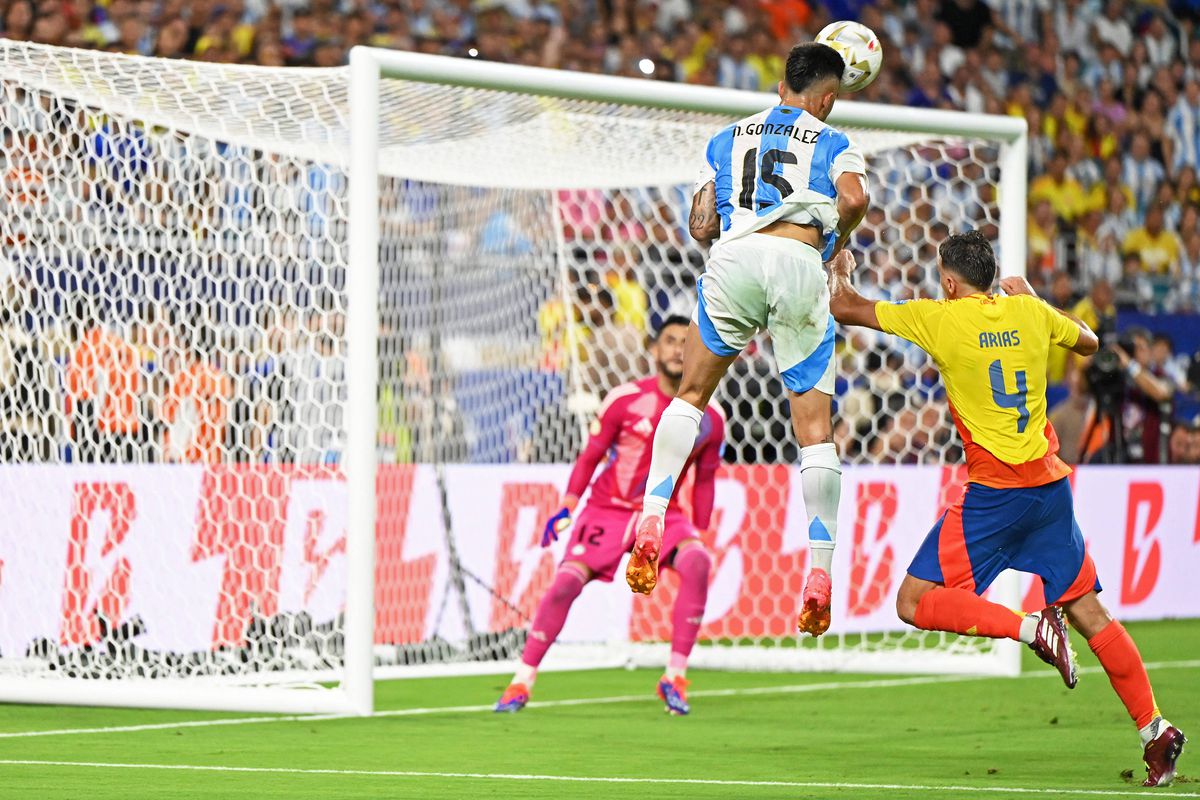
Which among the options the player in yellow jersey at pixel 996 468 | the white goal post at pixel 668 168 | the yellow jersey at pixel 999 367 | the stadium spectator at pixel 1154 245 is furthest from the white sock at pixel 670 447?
the stadium spectator at pixel 1154 245

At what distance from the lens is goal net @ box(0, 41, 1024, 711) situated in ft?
30.7

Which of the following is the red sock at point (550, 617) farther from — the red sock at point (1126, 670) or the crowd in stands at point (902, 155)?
the red sock at point (1126, 670)

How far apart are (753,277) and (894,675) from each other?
5.69 meters

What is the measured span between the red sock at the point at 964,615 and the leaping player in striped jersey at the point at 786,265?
57cm

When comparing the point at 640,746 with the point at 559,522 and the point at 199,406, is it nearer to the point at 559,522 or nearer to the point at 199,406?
the point at 559,522

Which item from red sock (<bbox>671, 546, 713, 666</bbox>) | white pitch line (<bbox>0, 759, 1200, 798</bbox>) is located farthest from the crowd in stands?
white pitch line (<bbox>0, 759, 1200, 798</bbox>)

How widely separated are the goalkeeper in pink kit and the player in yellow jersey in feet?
8.17

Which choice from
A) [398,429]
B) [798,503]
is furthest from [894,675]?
[398,429]

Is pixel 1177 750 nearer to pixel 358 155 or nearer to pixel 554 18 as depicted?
pixel 358 155

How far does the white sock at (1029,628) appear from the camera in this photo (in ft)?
21.1

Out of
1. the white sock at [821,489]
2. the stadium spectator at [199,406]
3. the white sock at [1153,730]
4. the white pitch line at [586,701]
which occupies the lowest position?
the white pitch line at [586,701]

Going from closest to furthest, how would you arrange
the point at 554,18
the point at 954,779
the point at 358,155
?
1. the point at 954,779
2. the point at 358,155
3. the point at 554,18

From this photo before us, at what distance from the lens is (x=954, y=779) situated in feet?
21.8

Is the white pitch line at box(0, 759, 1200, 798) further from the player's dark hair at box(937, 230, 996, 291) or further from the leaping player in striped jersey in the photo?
the player's dark hair at box(937, 230, 996, 291)
